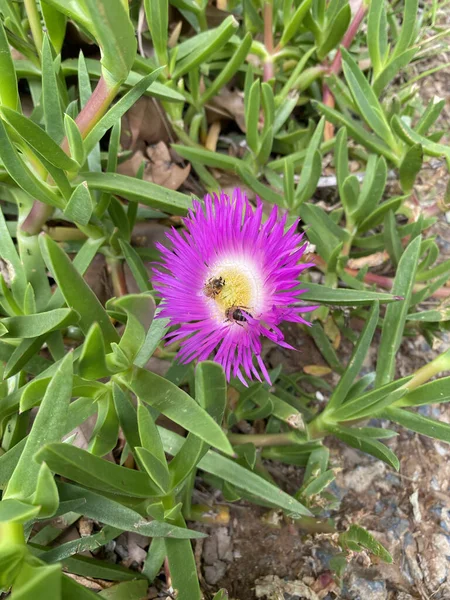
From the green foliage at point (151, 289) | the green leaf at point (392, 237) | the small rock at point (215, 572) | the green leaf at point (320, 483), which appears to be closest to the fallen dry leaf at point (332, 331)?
the green foliage at point (151, 289)

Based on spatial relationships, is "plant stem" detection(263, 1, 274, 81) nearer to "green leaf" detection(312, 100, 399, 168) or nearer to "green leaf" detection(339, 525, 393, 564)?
"green leaf" detection(312, 100, 399, 168)

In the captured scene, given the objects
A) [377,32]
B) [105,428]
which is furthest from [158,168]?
[105,428]

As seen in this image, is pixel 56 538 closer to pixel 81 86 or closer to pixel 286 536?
pixel 286 536

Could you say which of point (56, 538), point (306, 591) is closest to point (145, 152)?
point (56, 538)

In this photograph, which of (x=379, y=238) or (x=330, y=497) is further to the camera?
(x=379, y=238)

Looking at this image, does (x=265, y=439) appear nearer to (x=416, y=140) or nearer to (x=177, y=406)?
(x=177, y=406)

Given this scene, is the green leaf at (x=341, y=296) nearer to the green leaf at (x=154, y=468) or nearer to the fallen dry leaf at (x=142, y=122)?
the green leaf at (x=154, y=468)

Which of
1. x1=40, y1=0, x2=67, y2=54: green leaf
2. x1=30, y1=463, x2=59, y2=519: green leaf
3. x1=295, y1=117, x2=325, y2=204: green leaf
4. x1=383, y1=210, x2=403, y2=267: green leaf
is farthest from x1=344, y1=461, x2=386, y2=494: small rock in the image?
x1=40, y1=0, x2=67, y2=54: green leaf
